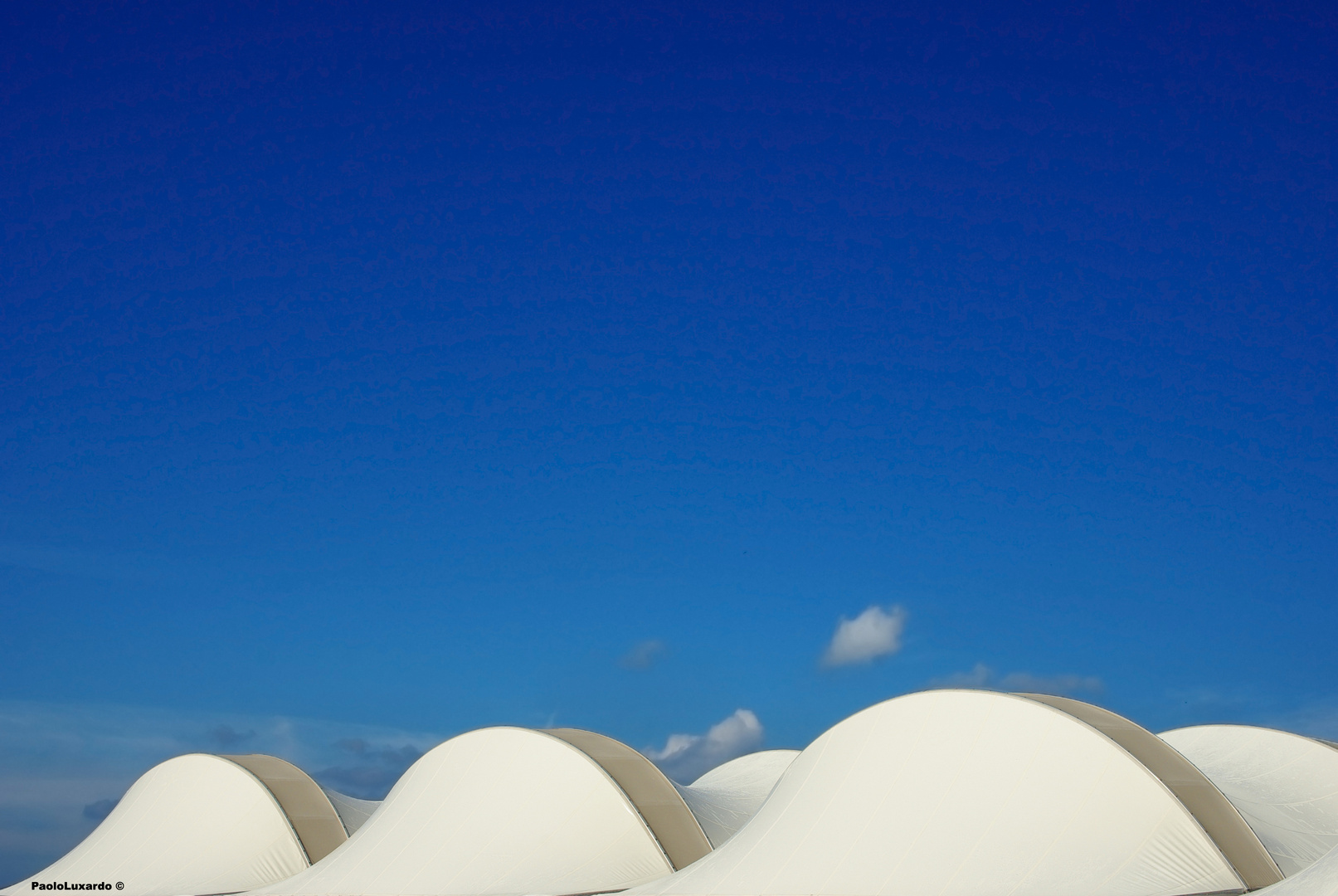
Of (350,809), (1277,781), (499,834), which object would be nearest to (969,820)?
(1277,781)

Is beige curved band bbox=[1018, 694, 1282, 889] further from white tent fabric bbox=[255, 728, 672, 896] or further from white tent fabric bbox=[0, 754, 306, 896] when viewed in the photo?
white tent fabric bbox=[0, 754, 306, 896]

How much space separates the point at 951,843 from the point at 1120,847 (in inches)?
137

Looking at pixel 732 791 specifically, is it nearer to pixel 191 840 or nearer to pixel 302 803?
pixel 302 803

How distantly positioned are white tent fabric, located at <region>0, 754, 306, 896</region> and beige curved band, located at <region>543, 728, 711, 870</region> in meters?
11.9

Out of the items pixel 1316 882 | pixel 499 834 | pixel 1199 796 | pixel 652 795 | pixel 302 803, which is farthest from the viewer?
pixel 302 803

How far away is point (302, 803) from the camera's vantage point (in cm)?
4275

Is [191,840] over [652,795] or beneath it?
over

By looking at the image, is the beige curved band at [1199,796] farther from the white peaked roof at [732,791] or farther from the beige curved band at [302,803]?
the beige curved band at [302,803]

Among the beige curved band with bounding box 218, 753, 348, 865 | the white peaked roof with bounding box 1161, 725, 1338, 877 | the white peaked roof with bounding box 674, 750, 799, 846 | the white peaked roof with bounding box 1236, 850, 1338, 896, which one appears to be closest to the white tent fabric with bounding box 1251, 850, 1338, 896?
the white peaked roof with bounding box 1236, 850, 1338, 896

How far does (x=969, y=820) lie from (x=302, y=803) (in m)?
27.1

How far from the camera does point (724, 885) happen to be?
27281 mm

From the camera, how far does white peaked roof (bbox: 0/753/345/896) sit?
132 feet

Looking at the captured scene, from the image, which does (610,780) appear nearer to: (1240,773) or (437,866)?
(437,866)

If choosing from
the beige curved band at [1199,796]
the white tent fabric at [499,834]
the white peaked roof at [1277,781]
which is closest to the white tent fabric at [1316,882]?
the beige curved band at [1199,796]
